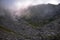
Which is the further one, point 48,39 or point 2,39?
point 48,39

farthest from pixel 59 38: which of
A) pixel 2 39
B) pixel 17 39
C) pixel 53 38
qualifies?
pixel 2 39

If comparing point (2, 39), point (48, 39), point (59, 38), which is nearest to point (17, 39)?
point (2, 39)

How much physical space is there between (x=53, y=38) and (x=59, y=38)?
281 inches

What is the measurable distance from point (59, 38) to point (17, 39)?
240 feet

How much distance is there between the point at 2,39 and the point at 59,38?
87665mm

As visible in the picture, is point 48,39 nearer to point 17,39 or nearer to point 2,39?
point 17,39

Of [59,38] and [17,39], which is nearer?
[17,39]

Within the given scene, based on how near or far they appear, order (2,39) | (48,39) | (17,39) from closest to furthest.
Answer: (2,39)
(17,39)
(48,39)

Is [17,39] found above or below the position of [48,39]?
below

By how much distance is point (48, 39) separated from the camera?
543 ft

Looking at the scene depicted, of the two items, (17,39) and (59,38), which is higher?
(59,38)

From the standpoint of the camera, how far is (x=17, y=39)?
114m

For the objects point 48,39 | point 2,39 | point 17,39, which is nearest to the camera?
point 2,39

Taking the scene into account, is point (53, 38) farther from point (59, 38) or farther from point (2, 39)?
point (2, 39)
